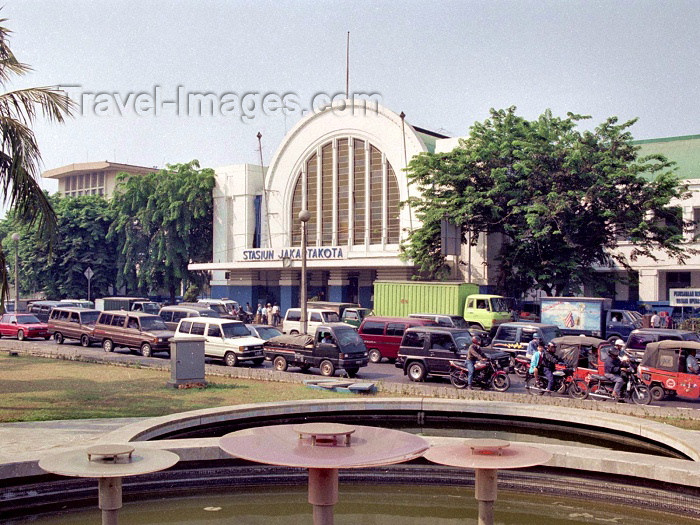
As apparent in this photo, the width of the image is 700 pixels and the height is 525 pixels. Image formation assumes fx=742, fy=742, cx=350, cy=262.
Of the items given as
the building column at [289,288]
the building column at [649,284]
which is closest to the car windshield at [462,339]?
the building column at [649,284]

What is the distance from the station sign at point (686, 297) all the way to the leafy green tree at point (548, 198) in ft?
6.72

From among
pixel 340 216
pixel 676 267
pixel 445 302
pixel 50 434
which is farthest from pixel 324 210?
pixel 50 434

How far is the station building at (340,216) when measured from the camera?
43.6 meters

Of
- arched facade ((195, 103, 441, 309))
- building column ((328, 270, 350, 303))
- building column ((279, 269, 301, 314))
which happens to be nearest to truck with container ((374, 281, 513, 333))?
arched facade ((195, 103, 441, 309))

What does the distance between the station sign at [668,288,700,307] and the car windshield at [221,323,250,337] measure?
20.8 metres

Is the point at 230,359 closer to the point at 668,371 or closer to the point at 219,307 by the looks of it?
the point at 668,371

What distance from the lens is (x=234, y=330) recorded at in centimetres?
2530

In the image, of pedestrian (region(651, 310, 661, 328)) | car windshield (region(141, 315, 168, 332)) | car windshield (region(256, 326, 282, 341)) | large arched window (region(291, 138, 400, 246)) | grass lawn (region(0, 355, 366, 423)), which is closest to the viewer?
grass lawn (region(0, 355, 366, 423))

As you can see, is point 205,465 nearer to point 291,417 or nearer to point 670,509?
point 291,417

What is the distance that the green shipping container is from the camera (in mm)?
34719

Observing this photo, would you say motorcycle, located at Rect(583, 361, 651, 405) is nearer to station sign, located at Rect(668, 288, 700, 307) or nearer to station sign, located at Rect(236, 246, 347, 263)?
station sign, located at Rect(668, 288, 700, 307)

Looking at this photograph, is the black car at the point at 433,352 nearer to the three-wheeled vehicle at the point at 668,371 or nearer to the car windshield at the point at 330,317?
the three-wheeled vehicle at the point at 668,371

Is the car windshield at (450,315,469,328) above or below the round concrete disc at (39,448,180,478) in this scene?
above

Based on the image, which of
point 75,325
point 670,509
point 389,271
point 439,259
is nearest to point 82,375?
point 75,325
